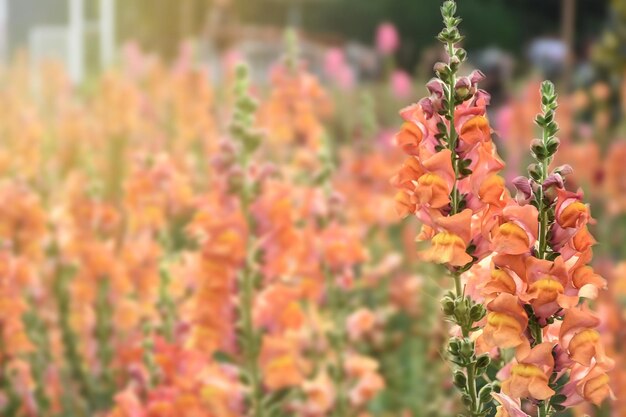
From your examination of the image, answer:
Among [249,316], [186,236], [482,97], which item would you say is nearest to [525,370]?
[482,97]

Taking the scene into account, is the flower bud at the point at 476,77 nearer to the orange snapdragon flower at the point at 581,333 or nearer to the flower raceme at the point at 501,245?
the flower raceme at the point at 501,245

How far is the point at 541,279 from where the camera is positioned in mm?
961

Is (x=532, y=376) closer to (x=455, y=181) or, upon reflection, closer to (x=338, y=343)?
(x=455, y=181)

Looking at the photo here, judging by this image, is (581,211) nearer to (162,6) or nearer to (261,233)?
(261,233)

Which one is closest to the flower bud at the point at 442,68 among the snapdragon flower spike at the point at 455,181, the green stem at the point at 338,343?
the snapdragon flower spike at the point at 455,181

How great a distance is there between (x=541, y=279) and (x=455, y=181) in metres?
0.13

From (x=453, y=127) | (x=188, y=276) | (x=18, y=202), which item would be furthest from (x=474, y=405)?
(x=18, y=202)

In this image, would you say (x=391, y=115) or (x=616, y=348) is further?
(x=391, y=115)

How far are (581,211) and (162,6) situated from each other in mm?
10404

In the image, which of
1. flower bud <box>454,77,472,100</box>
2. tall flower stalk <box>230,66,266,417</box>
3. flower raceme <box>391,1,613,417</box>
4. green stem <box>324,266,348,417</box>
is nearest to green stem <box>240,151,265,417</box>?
tall flower stalk <box>230,66,266,417</box>

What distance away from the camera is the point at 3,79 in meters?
7.75

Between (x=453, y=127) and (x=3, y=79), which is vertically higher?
(x=453, y=127)

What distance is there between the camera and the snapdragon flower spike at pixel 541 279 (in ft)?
3.16

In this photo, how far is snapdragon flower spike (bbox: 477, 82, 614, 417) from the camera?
0.96m
